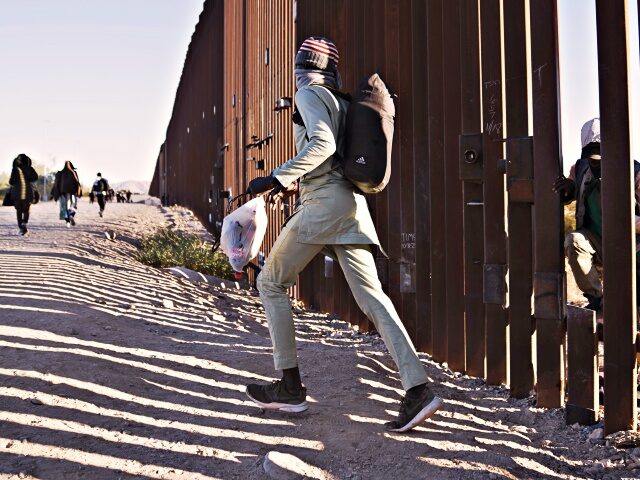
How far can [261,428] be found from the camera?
3.51 m

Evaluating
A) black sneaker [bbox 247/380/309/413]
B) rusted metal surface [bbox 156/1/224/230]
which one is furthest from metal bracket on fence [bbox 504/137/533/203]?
rusted metal surface [bbox 156/1/224/230]

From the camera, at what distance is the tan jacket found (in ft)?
11.2

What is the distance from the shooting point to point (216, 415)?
366 centimetres

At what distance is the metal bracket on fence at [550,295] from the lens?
3.73 m

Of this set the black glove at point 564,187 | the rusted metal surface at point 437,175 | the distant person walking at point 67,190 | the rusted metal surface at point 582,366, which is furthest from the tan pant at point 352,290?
the distant person walking at point 67,190

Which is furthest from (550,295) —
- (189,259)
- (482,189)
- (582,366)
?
(189,259)

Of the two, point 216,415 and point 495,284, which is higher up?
point 495,284

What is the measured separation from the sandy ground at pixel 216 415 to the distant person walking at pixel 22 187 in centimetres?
865

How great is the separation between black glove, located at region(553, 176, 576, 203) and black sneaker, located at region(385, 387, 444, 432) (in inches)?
45.7

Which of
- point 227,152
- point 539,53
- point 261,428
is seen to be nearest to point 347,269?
point 261,428

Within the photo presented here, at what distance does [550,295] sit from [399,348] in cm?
89

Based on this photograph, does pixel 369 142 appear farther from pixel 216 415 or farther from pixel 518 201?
pixel 216 415

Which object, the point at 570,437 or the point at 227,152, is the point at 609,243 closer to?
the point at 570,437

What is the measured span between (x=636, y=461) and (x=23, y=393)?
9.05 feet
